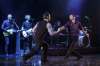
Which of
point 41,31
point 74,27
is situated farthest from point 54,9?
point 41,31

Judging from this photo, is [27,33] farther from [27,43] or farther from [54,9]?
[54,9]

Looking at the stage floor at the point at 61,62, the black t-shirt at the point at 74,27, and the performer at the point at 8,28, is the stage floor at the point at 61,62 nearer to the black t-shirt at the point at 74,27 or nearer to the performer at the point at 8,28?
the black t-shirt at the point at 74,27

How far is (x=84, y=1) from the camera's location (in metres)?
22.1

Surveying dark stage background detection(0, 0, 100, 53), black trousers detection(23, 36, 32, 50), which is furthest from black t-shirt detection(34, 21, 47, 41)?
dark stage background detection(0, 0, 100, 53)

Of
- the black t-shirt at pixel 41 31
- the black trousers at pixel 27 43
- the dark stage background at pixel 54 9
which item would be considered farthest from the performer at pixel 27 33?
the black t-shirt at pixel 41 31

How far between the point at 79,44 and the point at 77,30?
4.16 meters

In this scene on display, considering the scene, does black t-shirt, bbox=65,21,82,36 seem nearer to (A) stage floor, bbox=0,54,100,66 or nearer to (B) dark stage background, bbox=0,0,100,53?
(A) stage floor, bbox=0,54,100,66

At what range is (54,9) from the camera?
866 inches

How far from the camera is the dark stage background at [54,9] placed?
70.6 ft

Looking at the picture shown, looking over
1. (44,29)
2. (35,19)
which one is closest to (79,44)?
(35,19)

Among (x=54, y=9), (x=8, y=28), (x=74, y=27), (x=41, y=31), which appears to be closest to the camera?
(x=41, y=31)

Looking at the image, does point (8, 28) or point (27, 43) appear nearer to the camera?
point (8, 28)

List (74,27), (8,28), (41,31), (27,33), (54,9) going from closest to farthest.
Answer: (41,31) → (74,27) → (8,28) → (27,33) → (54,9)

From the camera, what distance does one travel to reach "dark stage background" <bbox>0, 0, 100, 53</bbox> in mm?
21531
